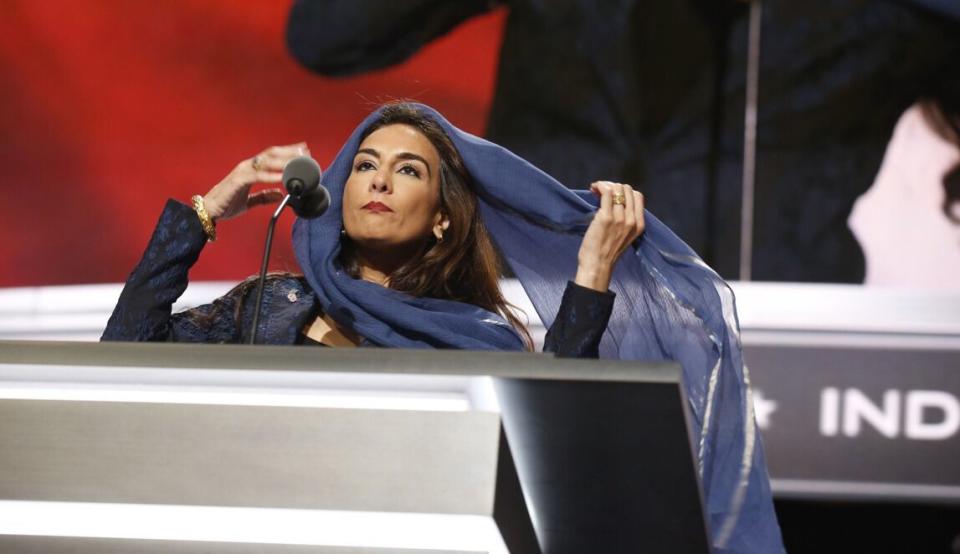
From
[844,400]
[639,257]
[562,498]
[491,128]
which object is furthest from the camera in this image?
[491,128]

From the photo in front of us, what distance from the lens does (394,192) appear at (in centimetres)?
192

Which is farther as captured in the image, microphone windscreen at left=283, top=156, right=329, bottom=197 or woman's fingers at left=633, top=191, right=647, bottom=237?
woman's fingers at left=633, top=191, right=647, bottom=237

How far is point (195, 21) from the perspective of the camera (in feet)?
9.32

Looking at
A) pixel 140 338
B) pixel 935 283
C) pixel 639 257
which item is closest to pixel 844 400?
pixel 935 283

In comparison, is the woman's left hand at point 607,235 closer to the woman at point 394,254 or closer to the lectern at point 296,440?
the woman at point 394,254

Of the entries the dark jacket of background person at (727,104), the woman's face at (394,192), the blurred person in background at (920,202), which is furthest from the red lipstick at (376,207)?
the blurred person in background at (920,202)

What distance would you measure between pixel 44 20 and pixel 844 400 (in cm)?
206

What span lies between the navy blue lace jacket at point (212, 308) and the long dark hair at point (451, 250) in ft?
0.46

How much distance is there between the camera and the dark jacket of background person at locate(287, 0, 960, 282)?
2617 millimetres

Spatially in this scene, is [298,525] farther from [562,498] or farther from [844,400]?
[844,400]

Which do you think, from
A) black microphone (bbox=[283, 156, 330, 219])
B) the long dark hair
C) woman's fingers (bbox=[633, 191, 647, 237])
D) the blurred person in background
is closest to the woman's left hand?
woman's fingers (bbox=[633, 191, 647, 237])

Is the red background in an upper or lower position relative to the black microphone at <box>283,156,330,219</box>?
upper

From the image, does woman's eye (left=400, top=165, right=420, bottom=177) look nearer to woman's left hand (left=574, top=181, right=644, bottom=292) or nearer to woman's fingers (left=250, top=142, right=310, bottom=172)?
woman's fingers (left=250, top=142, right=310, bottom=172)

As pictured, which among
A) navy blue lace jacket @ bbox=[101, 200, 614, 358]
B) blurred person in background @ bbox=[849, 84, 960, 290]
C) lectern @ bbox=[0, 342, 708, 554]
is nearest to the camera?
lectern @ bbox=[0, 342, 708, 554]
